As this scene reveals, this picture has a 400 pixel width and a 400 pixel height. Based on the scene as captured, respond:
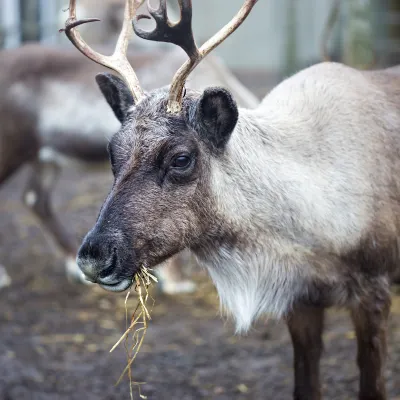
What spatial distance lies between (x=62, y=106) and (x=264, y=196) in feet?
10.0

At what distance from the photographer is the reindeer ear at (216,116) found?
124 inches

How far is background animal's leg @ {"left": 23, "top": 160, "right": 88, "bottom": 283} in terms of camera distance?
641 centimetres

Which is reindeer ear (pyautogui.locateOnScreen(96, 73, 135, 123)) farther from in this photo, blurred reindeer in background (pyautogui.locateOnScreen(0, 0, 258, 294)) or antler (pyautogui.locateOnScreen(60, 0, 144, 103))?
blurred reindeer in background (pyautogui.locateOnScreen(0, 0, 258, 294))

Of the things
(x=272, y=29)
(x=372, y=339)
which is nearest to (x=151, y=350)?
(x=372, y=339)

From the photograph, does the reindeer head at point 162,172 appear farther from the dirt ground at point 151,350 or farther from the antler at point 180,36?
the dirt ground at point 151,350

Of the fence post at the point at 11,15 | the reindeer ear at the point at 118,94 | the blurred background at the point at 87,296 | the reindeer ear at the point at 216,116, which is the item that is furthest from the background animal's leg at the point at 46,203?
the fence post at the point at 11,15

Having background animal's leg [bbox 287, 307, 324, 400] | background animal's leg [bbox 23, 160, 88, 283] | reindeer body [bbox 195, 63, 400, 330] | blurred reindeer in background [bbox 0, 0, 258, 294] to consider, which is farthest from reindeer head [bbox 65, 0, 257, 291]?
background animal's leg [bbox 23, 160, 88, 283]

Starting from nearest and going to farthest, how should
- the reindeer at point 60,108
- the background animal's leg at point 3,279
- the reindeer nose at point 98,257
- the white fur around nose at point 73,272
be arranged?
the reindeer nose at point 98,257, the reindeer at point 60,108, the background animal's leg at point 3,279, the white fur around nose at point 73,272

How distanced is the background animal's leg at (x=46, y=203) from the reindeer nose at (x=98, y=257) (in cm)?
342

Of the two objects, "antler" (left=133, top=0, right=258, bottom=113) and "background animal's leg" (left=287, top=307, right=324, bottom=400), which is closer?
"antler" (left=133, top=0, right=258, bottom=113)

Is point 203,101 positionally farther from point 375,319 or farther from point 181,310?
point 181,310

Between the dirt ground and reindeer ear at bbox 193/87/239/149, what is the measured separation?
1.62 m

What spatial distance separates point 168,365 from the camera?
477 cm

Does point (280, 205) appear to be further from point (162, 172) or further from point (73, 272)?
point (73, 272)
